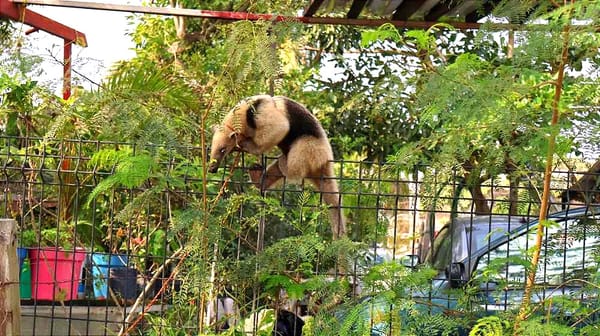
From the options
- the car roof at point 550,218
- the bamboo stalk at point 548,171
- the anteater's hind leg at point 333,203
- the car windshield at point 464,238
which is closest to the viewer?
the bamboo stalk at point 548,171

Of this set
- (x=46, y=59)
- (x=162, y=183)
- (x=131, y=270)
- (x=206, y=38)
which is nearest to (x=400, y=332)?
(x=162, y=183)

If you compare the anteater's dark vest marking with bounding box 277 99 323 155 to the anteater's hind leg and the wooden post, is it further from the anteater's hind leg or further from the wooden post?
the wooden post

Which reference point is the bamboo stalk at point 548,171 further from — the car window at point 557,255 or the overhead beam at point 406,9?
the overhead beam at point 406,9

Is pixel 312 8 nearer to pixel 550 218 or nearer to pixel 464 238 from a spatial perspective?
pixel 464 238

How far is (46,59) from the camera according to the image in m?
4.23

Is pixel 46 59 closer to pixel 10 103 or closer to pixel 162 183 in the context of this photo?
pixel 162 183

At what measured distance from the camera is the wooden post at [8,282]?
13.9 feet

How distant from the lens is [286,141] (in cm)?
700

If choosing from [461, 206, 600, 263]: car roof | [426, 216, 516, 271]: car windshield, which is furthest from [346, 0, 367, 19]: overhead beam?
[461, 206, 600, 263]: car roof

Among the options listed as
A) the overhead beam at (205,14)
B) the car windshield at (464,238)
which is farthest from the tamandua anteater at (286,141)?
the car windshield at (464,238)

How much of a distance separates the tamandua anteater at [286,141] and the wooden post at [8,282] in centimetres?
225

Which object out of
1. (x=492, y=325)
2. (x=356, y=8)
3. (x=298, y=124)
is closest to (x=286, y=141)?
(x=298, y=124)

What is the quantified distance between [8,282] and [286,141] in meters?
3.10

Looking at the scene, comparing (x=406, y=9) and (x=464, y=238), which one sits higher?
(x=406, y=9)
